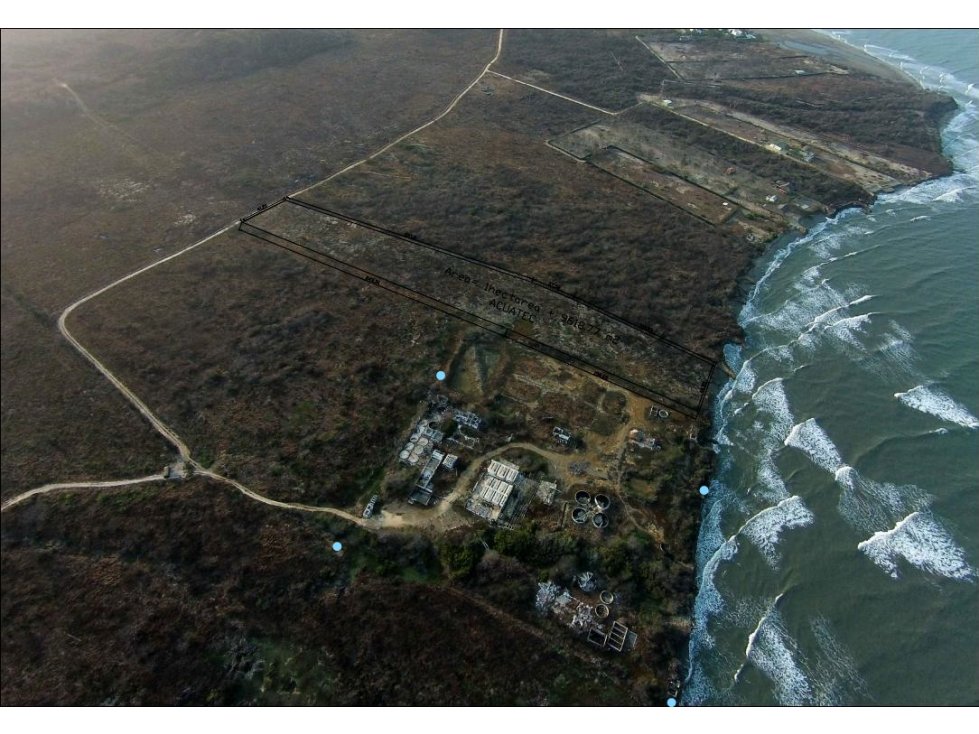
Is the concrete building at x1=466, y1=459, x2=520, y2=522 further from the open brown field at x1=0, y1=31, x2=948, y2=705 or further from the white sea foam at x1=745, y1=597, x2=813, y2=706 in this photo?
the white sea foam at x1=745, y1=597, x2=813, y2=706

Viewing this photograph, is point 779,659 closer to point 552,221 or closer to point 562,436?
point 562,436

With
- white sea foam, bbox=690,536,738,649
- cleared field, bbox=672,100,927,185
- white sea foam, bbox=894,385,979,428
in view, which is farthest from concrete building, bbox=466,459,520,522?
cleared field, bbox=672,100,927,185

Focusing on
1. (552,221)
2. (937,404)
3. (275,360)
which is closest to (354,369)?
(275,360)

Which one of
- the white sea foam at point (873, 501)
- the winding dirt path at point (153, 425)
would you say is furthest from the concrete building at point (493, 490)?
the white sea foam at point (873, 501)

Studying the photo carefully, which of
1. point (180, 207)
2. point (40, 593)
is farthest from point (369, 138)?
point (40, 593)

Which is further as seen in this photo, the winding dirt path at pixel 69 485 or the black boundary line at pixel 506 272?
the black boundary line at pixel 506 272

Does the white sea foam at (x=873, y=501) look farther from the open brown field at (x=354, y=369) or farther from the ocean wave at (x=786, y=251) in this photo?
the ocean wave at (x=786, y=251)

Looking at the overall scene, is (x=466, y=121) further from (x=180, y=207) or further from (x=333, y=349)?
(x=333, y=349)

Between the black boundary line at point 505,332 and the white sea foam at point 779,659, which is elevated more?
the black boundary line at point 505,332
